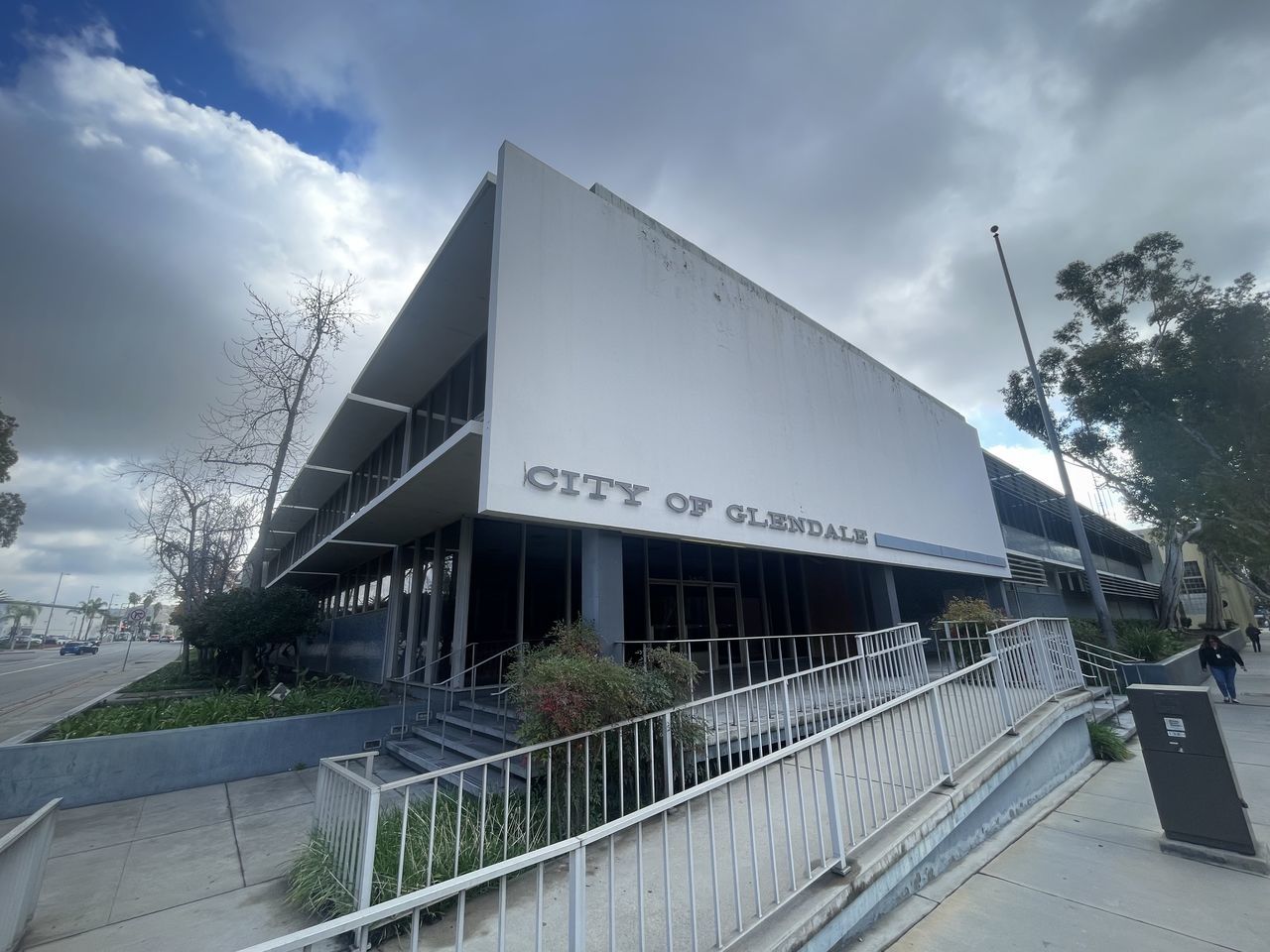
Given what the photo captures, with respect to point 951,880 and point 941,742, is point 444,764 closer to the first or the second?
point 951,880

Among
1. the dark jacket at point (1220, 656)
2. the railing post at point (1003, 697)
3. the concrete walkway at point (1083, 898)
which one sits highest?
the railing post at point (1003, 697)

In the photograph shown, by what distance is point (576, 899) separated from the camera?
7.36ft

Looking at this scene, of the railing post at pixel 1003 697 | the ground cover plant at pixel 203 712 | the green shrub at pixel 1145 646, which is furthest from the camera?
the green shrub at pixel 1145 646

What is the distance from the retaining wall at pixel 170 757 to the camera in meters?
6.20

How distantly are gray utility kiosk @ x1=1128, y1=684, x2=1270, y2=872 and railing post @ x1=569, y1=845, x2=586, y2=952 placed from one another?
17.1ft

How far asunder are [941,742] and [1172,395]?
58.4 ft

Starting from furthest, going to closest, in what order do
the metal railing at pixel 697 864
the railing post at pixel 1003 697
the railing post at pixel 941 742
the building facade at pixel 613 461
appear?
the building facade at pixel 613 461 → the railing post at pixel 1003 697 → the railing post at pixel 941 742 → the metal railing at pixel 697 864

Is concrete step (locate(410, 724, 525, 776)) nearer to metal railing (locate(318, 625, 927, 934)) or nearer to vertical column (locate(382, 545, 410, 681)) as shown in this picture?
metal railing (locate(318, 625, 927, 934))

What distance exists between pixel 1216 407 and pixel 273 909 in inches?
843

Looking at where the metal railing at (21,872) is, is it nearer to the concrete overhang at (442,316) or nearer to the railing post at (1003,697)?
the concrete overhang at (442,316)

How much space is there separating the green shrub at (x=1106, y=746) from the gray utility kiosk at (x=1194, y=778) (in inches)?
118

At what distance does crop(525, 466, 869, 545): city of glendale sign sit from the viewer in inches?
241

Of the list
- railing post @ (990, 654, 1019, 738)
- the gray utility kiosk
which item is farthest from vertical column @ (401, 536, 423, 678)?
the gray utility kiosk

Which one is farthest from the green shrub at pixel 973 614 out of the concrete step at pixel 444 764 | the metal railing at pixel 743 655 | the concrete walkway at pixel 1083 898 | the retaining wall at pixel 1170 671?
the concrete step at pixel 444 764
